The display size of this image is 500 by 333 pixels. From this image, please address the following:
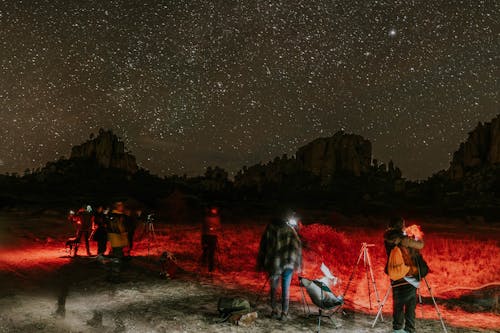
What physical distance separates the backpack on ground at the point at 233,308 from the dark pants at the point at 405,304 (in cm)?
249

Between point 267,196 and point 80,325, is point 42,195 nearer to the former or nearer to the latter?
point 267,196

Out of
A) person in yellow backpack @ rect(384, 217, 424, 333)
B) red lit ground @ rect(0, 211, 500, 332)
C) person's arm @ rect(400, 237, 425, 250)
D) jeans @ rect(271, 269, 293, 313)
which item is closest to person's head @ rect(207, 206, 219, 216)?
red lit ground @ rect(0, 211, 500, 332)

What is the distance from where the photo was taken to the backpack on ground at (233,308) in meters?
6.84

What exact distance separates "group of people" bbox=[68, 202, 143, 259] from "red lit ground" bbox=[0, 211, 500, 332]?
874 millimetres

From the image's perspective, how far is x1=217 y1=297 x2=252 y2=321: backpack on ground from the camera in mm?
6836

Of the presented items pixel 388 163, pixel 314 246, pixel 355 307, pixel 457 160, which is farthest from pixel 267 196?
pixel 355 307

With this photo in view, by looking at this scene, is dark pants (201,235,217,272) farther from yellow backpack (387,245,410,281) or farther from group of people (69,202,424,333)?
yellow backpack (387,245,410,281)

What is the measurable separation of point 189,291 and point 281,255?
11.5ft

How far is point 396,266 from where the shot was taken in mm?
5875

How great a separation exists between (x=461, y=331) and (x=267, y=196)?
87475 mm

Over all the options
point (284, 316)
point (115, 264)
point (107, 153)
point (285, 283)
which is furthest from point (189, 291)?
point (107, 153)

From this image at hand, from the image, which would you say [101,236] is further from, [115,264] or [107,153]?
[107,153]

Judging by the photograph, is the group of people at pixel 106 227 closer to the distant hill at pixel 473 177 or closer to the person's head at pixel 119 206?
the person's head at pixel 119 206

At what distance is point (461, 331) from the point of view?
695 cm
